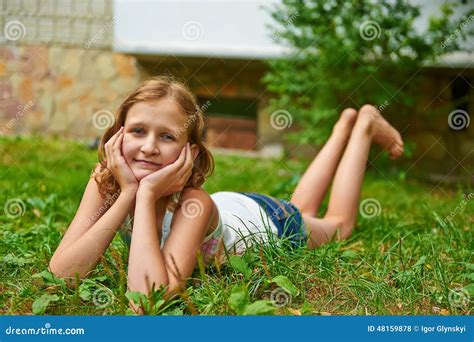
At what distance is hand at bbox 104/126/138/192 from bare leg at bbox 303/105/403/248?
Answer: 0.73 meters

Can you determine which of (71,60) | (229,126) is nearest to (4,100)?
(71,60)

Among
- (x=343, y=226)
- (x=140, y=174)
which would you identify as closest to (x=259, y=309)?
(x=140, y=174)

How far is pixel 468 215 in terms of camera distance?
2.17m

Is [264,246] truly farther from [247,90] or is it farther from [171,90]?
[247,90]

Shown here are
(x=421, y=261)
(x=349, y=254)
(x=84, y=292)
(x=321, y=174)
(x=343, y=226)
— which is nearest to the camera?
(x=84, y=292)

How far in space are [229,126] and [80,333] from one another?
344 centimetres

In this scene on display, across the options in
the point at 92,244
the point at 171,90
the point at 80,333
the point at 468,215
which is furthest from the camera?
the point at 468,215

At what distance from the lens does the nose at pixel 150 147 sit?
139 cm

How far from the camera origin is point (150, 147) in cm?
140

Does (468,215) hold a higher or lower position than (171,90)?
lower

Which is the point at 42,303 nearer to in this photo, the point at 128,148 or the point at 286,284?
the point at 128,148

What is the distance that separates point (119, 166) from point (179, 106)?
21cm

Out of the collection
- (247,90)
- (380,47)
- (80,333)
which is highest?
(380,47)

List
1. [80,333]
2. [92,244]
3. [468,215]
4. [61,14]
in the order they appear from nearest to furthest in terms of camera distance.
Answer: [80,333] → [92,244] → [468,215] → [61,14]
